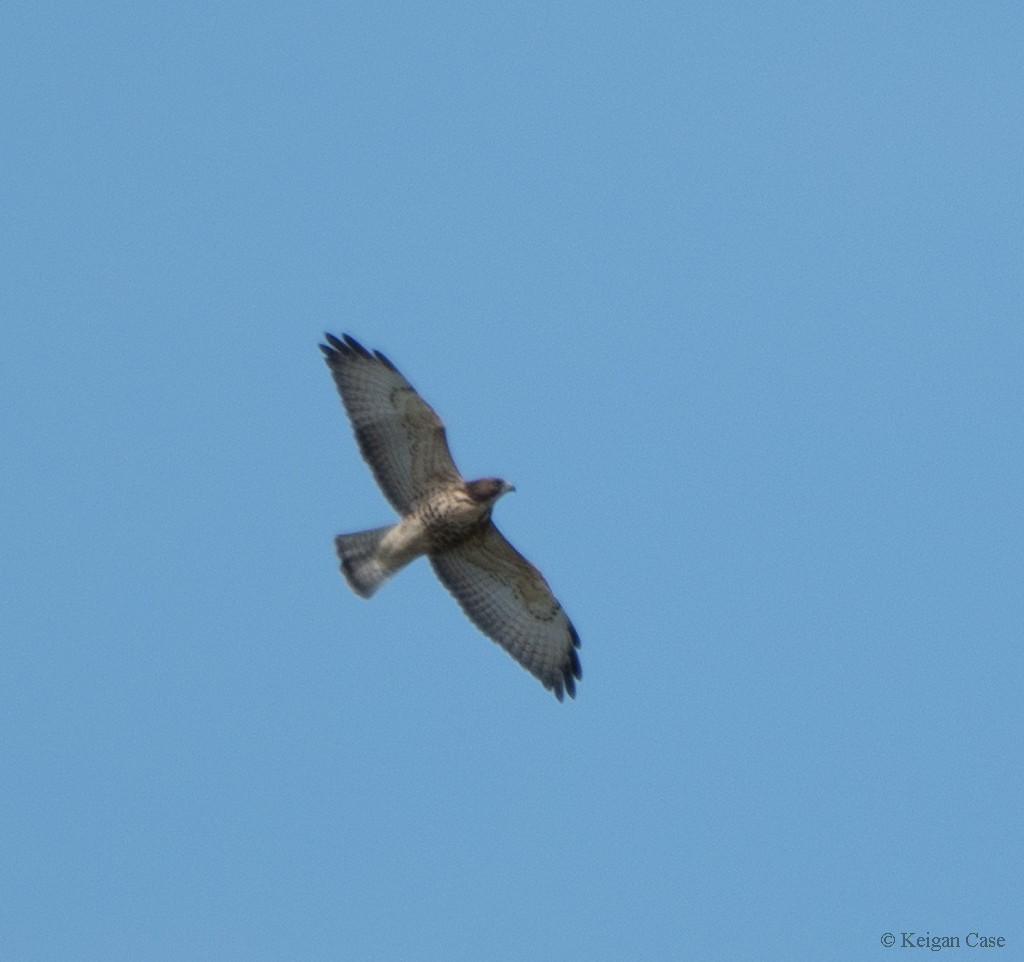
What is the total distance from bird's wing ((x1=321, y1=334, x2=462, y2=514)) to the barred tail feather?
33cm

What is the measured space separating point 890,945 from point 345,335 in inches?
201

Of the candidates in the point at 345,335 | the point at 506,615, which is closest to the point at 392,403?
the point at 345,335

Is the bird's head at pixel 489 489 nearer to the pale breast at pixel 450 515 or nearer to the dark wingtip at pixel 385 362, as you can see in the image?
the pale breast at pixel 450 515

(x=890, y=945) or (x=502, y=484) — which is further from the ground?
(x=502, y=484)

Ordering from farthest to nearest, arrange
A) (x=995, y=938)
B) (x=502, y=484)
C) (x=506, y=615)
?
(x=506, y=615) < (x=502, y=484) < (x=995, y=938)

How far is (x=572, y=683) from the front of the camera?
11.3m

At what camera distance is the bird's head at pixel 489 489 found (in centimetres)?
1034

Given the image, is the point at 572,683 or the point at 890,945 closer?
the point at 890,945

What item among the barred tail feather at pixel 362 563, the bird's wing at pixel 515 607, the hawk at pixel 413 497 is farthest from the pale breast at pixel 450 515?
the barred tail feather at pixel 362 563

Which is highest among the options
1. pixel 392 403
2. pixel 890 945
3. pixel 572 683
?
pixel 392 403

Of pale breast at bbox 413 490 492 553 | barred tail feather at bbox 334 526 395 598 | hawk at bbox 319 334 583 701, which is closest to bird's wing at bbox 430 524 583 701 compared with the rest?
hawk at bbox 319 334 583 701

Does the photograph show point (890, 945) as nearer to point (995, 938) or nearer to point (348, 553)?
point (995, 938)

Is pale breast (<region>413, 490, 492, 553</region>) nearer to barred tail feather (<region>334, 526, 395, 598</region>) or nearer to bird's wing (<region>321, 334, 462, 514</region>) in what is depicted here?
bird's wing (<region>321, 334, 462, 514</region>)

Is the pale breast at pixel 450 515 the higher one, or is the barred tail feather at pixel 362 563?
the pale breast at pixel 450 515
